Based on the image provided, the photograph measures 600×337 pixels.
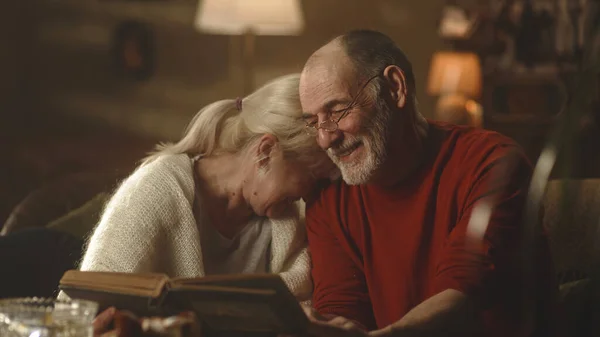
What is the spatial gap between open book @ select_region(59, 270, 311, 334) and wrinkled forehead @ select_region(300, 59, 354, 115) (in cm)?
65

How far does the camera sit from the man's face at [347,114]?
74.9 inches

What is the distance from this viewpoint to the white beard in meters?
1.91

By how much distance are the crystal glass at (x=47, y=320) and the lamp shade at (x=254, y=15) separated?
315 centimetres

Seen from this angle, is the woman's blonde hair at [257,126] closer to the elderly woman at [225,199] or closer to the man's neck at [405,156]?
the elderly woman at [225,199]

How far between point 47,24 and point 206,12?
112cm

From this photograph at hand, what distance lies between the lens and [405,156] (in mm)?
1991

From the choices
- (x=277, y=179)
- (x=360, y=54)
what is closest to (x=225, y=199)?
(x=277, y=179)

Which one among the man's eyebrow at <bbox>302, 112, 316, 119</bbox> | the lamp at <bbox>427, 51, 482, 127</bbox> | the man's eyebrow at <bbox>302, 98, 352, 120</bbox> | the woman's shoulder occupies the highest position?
the man's eyebrow at <bbox>302, 98, 352, 120</bbox>

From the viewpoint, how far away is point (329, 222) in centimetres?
205

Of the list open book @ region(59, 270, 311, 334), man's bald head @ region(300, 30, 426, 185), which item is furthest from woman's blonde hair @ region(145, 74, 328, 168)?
open book @ region(59, 270, 311, 334)

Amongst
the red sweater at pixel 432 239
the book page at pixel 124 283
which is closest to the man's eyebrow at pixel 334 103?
the red sweater at pixel 432 239

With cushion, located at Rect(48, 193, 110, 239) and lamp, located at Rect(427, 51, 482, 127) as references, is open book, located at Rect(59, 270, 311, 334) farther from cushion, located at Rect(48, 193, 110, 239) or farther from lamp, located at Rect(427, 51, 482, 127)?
lamp, located at Rect(427, 51, 482, 127)

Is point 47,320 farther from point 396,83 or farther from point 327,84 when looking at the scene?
point 396,83

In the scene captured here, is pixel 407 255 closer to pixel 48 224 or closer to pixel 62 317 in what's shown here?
pixel 62 317
